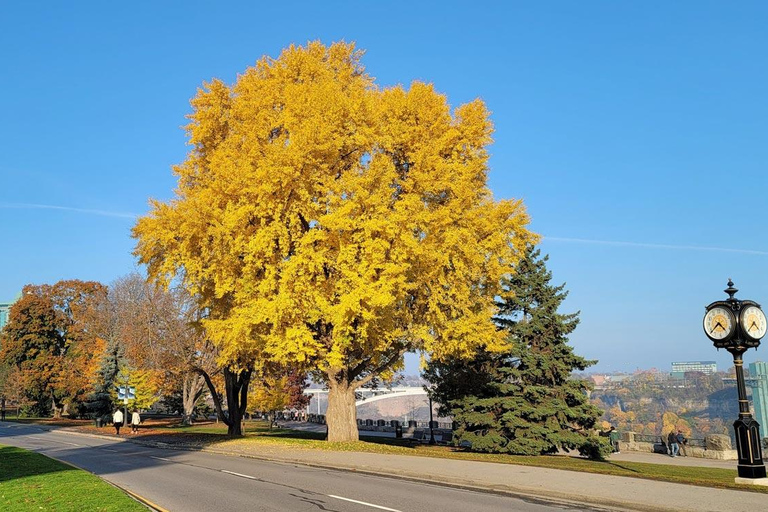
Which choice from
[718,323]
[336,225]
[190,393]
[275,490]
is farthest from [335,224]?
[190,393]

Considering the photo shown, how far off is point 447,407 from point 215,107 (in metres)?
17.7

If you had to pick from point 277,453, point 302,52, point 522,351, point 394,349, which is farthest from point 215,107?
point 522,351

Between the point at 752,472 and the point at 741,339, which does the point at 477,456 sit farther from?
the point at 741,339

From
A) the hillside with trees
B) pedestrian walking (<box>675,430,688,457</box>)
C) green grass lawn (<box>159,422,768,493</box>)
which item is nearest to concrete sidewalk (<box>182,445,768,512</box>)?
green grass lawn (<box>159,422,768,493</box>)

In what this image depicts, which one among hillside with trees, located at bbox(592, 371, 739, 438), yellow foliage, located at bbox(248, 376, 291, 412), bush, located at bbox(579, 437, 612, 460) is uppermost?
yellow foliage, located at bbox(248, 376, 291, 412)

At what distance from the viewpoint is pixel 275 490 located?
13.1 m

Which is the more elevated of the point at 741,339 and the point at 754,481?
the point at 741,339

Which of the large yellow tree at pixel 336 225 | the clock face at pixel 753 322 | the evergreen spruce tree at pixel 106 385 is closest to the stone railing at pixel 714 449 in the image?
the large yellow tree at pixel 336 225

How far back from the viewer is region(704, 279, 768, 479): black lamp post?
12.6 metres

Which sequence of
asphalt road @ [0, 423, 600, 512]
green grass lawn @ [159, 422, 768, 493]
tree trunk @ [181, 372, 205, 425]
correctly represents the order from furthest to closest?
tree trunk @ [181, 372, 205, 425]
green grass lawn @ [159, 422, 768, 493]
asphalt road @ [0, 423, 600, 512]

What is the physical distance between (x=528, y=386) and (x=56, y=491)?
62.9 ft

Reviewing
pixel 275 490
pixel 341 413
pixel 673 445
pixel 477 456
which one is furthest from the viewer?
pixel 673 445

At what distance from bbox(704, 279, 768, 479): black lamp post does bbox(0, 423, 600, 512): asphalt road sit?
4307 millimetres

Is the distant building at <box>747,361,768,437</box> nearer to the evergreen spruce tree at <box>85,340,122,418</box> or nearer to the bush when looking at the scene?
the bush
